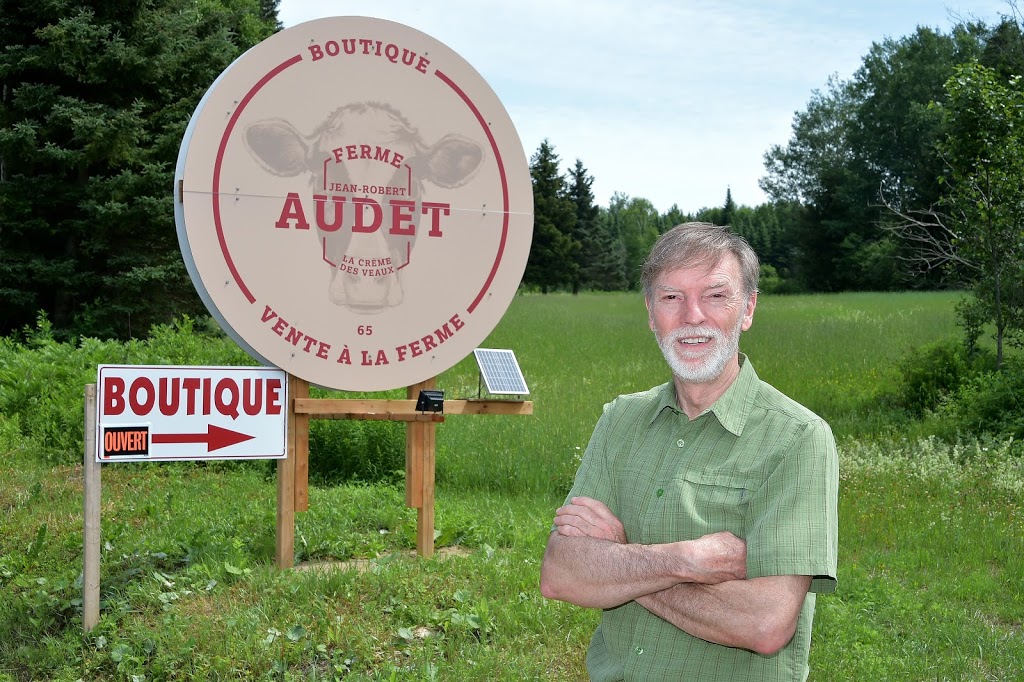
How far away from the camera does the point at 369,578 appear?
5.70 m

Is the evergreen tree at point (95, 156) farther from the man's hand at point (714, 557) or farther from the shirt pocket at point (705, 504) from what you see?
the man's hand at point (714, 557)

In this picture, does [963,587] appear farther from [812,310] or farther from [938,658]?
[812,310]

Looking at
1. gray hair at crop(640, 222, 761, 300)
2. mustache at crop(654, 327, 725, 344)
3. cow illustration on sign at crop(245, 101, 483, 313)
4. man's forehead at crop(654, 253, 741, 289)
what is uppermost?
cow illustration on sign at crop(245, 101, 483, 313)

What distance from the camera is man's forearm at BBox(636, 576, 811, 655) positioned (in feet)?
8.68

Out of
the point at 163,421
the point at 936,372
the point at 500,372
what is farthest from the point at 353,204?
the point at 936,372

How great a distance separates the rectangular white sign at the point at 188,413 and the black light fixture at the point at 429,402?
0.89m

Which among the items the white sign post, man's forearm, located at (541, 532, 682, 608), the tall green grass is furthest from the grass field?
man's forearm, located at (541, 532, 682, 608)

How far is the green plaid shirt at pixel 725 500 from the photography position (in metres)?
2.68

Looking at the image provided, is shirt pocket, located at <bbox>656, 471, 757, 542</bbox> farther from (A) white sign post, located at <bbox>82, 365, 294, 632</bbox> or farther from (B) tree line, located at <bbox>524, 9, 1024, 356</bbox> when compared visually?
(B) tree line, located at <bbox>524, 9, 1024, 356</bbox>

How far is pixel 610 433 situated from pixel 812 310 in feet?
107

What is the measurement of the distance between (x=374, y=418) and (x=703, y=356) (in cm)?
357

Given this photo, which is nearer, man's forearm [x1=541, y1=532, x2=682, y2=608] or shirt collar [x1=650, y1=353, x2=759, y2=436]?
man's forearm [x1=541, y1=532, x2=682, y2=608]

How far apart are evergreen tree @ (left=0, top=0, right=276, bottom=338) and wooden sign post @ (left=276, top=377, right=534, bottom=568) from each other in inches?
555

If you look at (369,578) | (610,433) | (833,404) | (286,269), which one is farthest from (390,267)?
(833,404)
